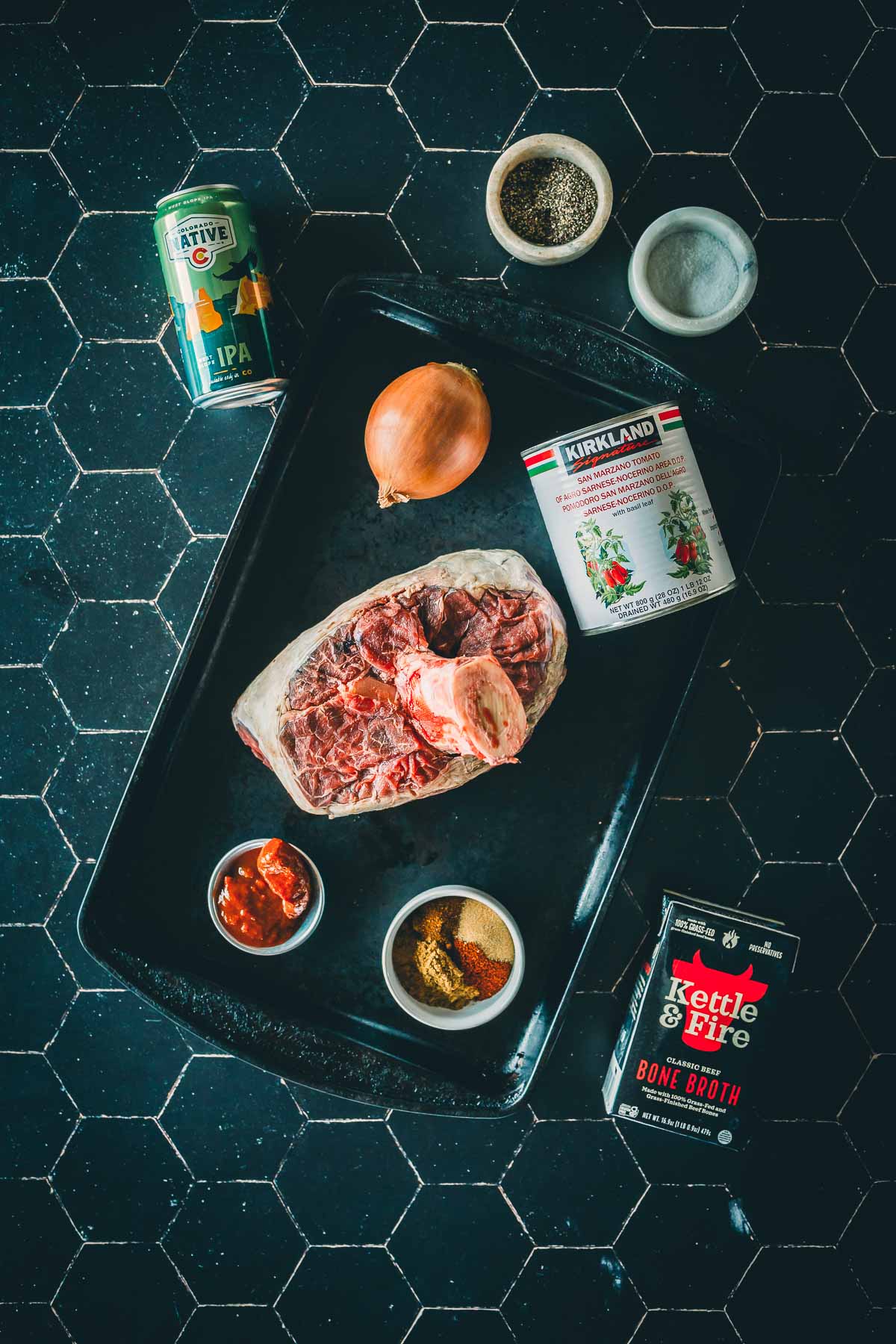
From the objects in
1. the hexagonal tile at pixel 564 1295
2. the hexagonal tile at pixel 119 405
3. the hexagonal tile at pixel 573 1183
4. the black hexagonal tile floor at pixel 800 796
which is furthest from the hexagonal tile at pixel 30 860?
the black hexagonal tile floor at pixel 800 796

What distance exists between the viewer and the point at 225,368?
1146mm

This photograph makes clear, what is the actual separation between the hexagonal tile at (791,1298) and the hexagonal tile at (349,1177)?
656 mm

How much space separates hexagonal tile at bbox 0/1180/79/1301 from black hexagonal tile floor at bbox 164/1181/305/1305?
8.0 inches

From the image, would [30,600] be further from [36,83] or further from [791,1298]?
[791,1298]

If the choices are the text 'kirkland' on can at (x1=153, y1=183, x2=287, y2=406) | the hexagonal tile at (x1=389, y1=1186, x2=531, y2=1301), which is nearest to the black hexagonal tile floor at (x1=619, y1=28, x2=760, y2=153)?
the text 'kirkland' on can at (x1=153, y1=183, x2=287, y2=406)

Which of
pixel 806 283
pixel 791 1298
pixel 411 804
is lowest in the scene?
pixel 791 1298

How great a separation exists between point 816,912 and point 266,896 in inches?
38.2

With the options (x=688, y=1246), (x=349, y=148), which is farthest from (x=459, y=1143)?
(x=349, y=148)

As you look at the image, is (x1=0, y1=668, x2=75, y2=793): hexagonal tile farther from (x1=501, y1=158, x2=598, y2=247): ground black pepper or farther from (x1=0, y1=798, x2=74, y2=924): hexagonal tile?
(x1=501, y1=158, x2=598, y2=247): ground black pepper

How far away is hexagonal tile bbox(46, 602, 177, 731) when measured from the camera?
133 centimetres

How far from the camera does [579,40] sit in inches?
A: 51.0

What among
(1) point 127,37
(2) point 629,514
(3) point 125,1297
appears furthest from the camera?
(3) point 125,1297

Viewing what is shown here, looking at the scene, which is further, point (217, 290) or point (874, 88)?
point (874, 88)

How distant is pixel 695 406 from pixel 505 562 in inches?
16.1
